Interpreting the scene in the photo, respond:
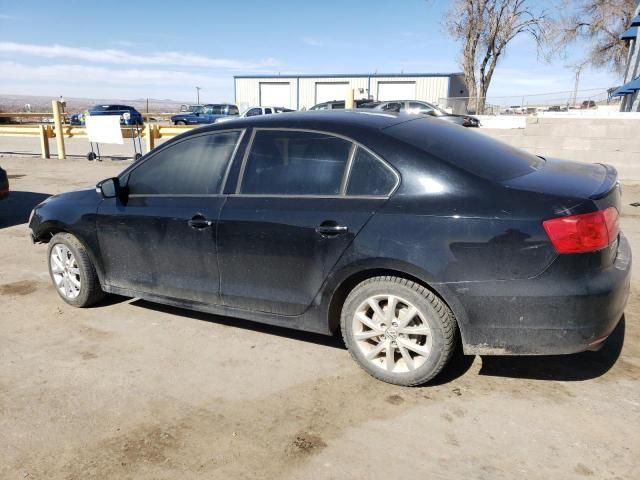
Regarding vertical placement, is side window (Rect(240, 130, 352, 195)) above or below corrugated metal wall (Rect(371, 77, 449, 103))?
below

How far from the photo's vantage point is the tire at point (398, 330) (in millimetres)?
3082

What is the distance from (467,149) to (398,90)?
162 ft

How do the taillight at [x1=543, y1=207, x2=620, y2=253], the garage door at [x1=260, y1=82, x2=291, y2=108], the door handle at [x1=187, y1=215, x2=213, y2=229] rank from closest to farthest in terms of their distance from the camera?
1. the taillight at [x1=543, y1=207, x2=620, y2=253]
2. the door handle at [x1=187, y1=215, x2=213, y2=229]
3. the garage door at [x1=260, y1=82, x2=291, y2=108]

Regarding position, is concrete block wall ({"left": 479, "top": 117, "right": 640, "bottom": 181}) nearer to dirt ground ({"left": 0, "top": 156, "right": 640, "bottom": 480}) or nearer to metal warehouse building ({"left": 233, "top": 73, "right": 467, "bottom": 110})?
dirt ground ({"left": 0, "top": 156, "right": 640, "bottom": 480})

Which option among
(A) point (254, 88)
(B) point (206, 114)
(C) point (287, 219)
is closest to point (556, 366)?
(C) point (287, 219)

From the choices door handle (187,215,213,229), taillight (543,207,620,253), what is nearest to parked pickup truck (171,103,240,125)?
door handle (187,215,213,229)

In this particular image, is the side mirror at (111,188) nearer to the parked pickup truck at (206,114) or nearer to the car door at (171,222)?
the car door at (171,222)

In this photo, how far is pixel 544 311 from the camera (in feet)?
9.32

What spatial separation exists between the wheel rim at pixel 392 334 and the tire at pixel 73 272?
2.49m

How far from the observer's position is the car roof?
3.52m

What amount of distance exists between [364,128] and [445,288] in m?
1.17

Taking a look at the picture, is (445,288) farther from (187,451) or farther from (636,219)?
(636,219)

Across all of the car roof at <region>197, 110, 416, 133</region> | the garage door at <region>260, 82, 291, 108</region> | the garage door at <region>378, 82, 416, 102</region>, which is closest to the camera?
the car roof at <region>197, 110, 416, 133</region>

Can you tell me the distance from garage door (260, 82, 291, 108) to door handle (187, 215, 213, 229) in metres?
49.6
